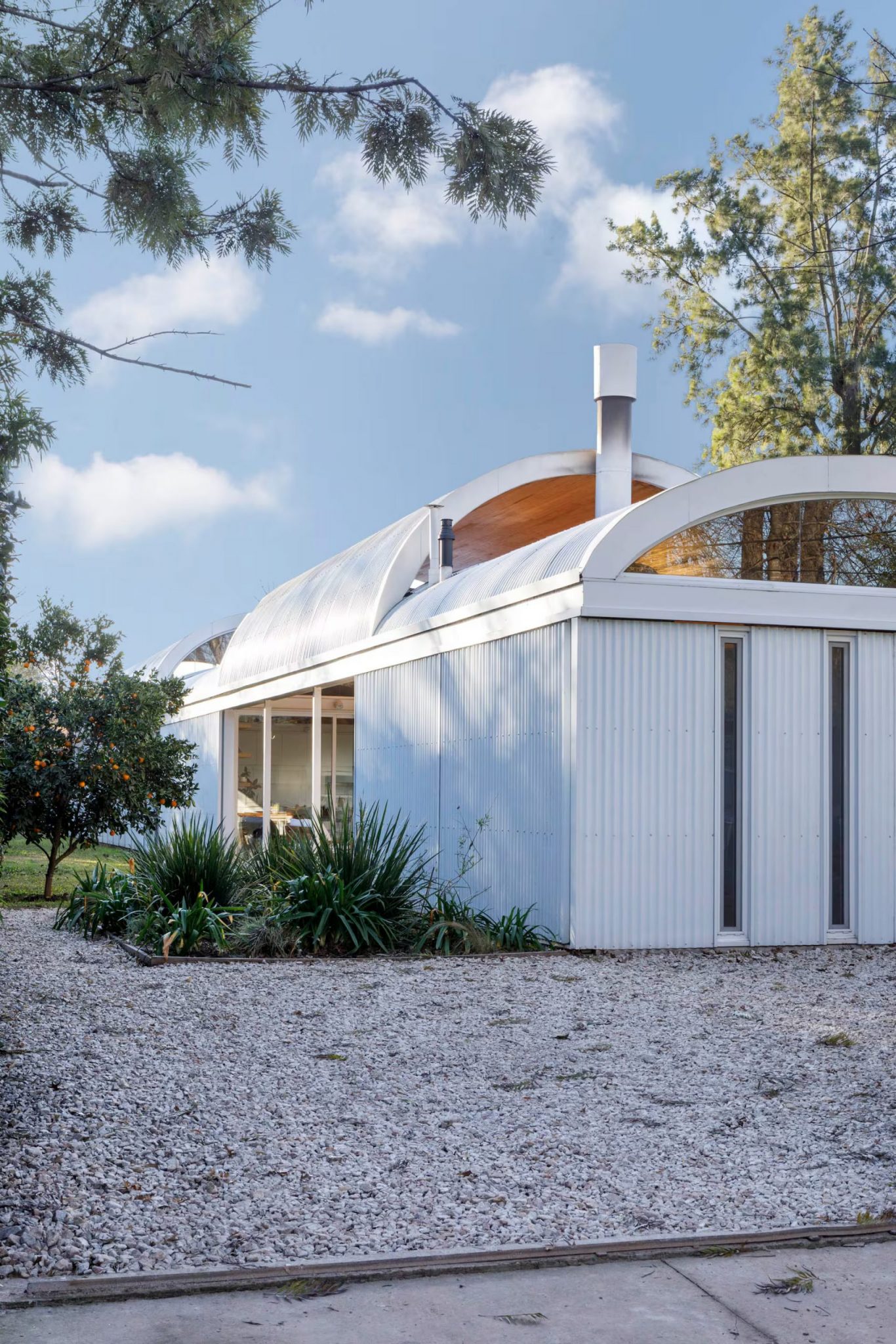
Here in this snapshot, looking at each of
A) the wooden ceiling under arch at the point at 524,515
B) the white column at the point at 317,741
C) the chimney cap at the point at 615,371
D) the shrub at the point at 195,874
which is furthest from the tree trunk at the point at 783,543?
the white column at the point at 317,741

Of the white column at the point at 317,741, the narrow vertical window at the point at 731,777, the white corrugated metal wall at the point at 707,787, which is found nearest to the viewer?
the white corrugated metal wall at the point at 707,787

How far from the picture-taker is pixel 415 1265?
3.08m

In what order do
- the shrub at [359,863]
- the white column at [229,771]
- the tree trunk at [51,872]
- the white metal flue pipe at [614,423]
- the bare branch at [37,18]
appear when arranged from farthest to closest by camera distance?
the white column at [229,771] < the white metal flue pipe at [614,423] < the tree trunk at [51,872] < the shrub at [359,863] < the bare branch at [37,18]

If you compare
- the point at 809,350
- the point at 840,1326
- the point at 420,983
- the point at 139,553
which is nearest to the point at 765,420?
the point at 809,350

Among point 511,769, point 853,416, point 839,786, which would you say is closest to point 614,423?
point 511,769

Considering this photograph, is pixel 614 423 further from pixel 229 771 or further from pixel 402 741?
pixel 229 771

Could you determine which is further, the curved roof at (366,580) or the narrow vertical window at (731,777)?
the curved roof at (366,580)

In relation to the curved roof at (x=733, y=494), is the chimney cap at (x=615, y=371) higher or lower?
higher

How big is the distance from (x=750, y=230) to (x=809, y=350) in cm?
316

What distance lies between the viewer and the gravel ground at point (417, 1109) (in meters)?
3.45

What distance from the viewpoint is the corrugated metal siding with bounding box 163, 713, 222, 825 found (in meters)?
18.8

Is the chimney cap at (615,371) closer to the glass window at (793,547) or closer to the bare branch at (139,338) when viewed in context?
the glass window at (793,547)

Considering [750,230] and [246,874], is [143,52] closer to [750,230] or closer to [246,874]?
[246,874]

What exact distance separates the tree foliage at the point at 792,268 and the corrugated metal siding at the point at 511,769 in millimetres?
15023
